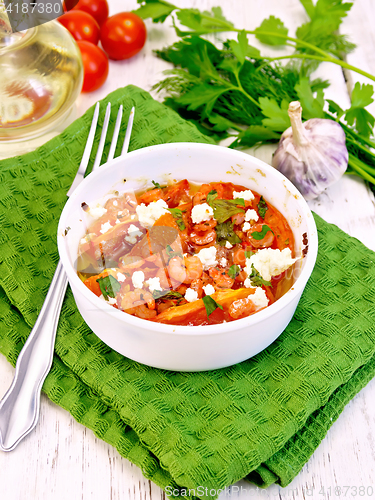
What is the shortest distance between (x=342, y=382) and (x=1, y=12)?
1973mm

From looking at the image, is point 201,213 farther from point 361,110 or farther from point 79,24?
point 79,24

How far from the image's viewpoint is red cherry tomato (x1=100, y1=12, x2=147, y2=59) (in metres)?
2.65

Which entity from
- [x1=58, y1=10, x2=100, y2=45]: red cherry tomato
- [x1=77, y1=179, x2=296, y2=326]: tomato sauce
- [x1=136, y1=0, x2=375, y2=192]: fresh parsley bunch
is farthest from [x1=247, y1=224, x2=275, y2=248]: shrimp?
[x1=58, y1=10, x2=100, y2=45]: red cherry tomato

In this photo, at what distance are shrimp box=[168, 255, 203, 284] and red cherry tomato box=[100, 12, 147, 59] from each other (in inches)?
64.4

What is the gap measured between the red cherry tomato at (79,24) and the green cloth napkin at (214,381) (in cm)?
126

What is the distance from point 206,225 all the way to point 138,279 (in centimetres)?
33

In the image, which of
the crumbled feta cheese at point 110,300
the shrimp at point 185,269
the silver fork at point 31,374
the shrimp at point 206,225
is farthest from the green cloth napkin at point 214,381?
Result: the shrimp at point 206,225

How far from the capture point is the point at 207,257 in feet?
5.22

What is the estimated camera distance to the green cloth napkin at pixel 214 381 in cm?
142

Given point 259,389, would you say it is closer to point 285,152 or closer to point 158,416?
point 158,416

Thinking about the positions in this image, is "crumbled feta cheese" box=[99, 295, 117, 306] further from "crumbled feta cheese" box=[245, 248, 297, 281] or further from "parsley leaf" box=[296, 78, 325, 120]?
"parsley leaf" box=[296, 78, 325, 120]

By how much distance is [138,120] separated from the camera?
7.29 ft

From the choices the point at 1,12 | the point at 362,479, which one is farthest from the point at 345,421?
the point at 1,12

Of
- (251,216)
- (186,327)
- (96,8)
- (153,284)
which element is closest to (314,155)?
(251,216)
